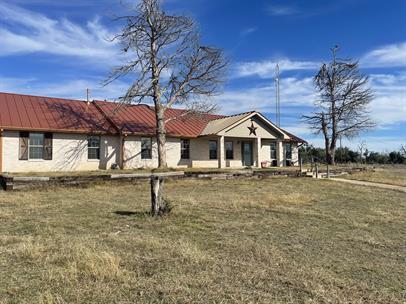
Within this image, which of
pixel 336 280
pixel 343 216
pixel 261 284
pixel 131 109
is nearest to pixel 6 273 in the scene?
pixel 261 284

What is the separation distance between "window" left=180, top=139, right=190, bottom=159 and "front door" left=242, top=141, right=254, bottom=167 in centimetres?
482

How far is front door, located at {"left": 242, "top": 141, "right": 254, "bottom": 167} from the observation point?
2925 centimetres

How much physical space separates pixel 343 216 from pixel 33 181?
11.3 meters

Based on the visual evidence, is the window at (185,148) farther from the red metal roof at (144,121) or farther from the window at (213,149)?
the window at (213,149)

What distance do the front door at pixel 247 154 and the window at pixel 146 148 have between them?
7.95m

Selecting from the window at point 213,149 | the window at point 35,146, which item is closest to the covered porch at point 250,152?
the window at point 213,149

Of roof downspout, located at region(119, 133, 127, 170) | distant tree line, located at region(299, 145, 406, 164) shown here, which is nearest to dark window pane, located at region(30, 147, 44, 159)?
roof downspout, located at region(119, 133, 127, 170)

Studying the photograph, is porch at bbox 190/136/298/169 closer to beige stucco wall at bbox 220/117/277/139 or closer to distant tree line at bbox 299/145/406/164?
beige stucco wall at bbox 220/117/277/139

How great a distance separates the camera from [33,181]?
14.3 metres

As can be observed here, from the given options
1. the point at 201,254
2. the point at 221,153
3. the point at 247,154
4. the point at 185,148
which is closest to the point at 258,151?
the point at 247,154

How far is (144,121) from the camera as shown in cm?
2636

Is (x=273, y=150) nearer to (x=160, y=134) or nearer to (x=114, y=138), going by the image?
(x=160, y=134)

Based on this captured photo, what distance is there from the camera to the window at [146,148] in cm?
2488

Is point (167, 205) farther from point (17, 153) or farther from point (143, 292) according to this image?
point (17, 153)
